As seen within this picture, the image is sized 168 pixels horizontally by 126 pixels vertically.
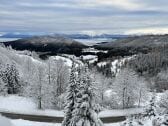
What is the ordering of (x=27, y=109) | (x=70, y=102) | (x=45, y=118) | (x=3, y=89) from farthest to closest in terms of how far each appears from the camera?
(x=3, y=89)
(x=27, y=109)
(x=45, y=118)
(x=70, y=102)

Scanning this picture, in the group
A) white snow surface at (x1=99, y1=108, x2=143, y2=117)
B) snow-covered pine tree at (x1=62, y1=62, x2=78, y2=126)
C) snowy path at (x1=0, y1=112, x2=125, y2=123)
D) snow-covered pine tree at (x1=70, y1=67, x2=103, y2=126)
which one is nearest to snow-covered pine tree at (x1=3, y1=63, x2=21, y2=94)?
snowy path at (x1=0, y1=112, x2=125, y2=123)

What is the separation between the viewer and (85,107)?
28906 millimetres

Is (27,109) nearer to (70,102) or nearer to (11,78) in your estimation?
(11,78)

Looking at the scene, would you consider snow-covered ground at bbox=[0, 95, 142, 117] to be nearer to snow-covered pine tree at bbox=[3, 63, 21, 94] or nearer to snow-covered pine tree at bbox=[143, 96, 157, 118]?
snow-covered pine tree at bbox=[3, 63, 21, 94]

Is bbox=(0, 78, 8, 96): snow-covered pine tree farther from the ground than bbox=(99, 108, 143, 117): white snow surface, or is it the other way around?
bbox=(0, 78, 8, 96): snow-covered pine tree

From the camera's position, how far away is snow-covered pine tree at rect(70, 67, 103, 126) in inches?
1139

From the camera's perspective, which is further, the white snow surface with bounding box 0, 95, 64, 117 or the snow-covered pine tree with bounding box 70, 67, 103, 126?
the white snow surface with bounding box 0, 95, 64, 117

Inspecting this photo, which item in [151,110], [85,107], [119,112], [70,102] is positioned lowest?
[119,112]

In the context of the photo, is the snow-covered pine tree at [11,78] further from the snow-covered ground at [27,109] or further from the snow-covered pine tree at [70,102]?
the snow-covered pine tree at [70,102]

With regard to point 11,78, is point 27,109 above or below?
below

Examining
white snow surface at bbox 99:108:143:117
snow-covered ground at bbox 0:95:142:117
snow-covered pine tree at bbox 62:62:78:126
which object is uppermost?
snow-covered pine tree at bbox 62:62:78:126

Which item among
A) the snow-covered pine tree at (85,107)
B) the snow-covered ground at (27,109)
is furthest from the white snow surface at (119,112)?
the snow-covered pine tree at (85,107)

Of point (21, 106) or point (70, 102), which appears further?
point (21, 106)

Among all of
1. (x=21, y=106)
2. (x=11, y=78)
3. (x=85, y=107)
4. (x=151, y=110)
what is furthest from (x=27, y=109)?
(x=151, y=110)
